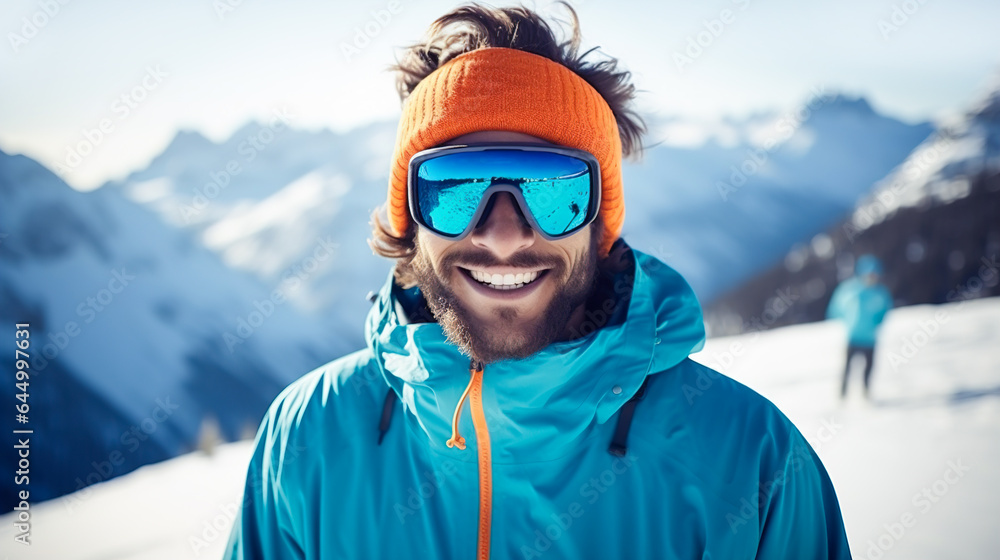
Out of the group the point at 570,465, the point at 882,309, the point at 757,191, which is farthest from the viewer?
the point at 757,191

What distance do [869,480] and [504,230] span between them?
492 centimetres

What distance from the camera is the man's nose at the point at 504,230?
153 cm

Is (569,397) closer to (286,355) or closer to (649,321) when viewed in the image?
(649,321)

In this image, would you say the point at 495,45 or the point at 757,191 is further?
the point at 757,191

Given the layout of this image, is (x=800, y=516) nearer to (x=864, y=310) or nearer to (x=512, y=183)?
(x=512, y=183)

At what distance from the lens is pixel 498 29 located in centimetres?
174

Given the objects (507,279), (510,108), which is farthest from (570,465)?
(510,108)

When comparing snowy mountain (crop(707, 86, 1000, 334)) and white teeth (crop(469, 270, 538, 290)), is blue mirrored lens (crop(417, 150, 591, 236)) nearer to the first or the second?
white teeth (crop(469, 270, 538, 290))

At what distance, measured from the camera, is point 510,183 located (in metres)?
1.53

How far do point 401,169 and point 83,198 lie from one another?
827 inches

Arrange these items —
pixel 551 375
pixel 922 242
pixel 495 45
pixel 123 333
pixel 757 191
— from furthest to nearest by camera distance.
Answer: pixel 757 191 < pixel 922 242 < pixel 123 333 < pixel 495 45 < pixel 551 375

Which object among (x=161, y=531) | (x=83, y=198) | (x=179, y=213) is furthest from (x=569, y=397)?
(x=179, y=213)

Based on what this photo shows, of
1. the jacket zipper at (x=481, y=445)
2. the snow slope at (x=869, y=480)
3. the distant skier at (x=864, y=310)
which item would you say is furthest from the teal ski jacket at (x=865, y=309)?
the jacket zipper at (x=481, y=445)

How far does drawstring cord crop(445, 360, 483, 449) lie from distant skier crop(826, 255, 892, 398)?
6.25 meters
